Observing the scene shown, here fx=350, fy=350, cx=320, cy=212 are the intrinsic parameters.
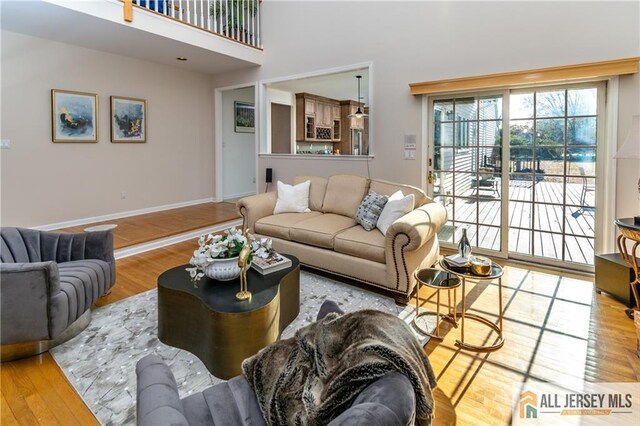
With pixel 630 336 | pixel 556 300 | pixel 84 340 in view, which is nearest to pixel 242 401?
pixel 84 340

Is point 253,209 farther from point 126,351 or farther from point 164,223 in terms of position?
point 126,351

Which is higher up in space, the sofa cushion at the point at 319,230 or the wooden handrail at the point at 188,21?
the wooden handrail at the point at 188,21

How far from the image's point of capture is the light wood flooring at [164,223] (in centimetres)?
467

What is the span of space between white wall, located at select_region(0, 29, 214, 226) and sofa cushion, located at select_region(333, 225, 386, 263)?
4.36 metres

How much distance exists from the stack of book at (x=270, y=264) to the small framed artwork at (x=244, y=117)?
213 inches

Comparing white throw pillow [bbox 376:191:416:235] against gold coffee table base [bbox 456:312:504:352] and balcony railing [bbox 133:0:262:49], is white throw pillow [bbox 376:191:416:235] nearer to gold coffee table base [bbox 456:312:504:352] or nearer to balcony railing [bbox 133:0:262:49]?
gold coffee table base [bbox 456:312:504:352]

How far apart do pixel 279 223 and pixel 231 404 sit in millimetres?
2765

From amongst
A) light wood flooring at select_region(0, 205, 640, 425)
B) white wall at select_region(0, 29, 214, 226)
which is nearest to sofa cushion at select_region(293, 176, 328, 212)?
light wood flooring at select_region(0, 205, 640, 425)

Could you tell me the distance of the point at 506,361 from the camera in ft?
7.38

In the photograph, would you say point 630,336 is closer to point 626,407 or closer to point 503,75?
point 626,407

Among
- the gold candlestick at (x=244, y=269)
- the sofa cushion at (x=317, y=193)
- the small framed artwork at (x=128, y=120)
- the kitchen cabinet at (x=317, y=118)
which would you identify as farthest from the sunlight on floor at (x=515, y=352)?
the kitchen cabinet at (x=317, y=118)

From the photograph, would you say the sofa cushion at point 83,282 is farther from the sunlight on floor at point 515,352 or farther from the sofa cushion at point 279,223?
the sunlight on floor at point 515,352

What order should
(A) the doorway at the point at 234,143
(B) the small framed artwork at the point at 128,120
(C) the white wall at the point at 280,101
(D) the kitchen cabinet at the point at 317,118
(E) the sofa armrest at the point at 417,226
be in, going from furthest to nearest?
(D) the kitchen cabinet at the point at 317,118, (A) the doorway at the point at 234,143, (C) the white wall at the point at 280,101, (B) the small framed artwork at the point at 128,120, (E) the sofa armrest at the point at 417,226

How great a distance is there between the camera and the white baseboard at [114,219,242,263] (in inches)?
172
